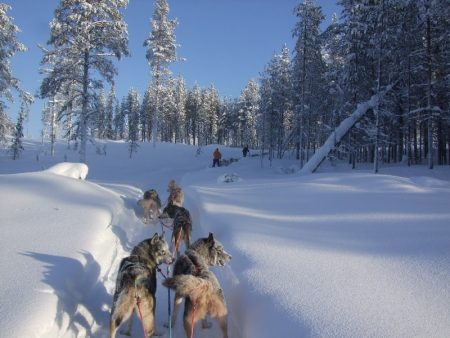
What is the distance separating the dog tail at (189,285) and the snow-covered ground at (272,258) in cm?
78

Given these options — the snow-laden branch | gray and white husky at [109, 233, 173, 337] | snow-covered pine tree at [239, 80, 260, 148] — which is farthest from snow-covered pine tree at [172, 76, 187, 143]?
gray and white husky at [109, 233, 173, 337]

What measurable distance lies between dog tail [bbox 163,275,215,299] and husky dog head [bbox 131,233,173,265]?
182cm

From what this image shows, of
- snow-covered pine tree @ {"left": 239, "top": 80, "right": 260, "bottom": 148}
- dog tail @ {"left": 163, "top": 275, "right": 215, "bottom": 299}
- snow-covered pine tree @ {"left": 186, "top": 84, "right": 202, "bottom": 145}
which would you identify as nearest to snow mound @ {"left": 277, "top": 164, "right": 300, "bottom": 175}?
dog tail @ {"left": 163, "top": 275, "right": 215, "bottom": 299}

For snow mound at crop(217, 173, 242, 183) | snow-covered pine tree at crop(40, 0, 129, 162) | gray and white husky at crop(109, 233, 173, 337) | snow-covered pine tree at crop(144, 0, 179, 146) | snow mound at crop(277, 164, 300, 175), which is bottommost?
gray and white husky at crop(109, 233, 173, 337)

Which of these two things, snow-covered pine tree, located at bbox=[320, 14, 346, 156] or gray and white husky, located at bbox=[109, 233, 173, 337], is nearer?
gray and white husky, located at bbox=[109, 233, 173, 337]

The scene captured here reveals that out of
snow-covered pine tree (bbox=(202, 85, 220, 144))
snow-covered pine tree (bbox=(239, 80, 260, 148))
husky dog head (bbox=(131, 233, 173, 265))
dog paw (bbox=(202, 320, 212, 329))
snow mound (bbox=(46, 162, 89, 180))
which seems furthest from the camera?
snow-covered pine tree (bbox=(202, 85, 220, 144))

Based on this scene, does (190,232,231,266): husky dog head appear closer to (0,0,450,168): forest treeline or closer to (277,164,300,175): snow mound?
(0,0,450,168): forest treeline

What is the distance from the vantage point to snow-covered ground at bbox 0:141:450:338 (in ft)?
13.9

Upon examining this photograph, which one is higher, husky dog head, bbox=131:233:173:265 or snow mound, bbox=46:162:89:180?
snow mound, bbox=46:162:89:180

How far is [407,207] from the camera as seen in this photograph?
8.84 metres

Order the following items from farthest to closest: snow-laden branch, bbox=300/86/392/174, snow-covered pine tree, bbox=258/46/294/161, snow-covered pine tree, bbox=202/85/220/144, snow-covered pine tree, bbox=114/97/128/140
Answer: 1. snow-covered pine tree, bbox=114/97/128/140
2. snow-covered pine tree, bbox=202/85/220/144
3. snow-covered pine tree, bbox=258/46/294/161
4. snow-laden branch, bbox=300/86/392/174

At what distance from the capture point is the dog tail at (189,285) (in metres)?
4.27

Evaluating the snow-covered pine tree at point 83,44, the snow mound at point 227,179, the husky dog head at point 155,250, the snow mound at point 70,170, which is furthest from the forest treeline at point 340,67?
the husky dog head at point 155,250

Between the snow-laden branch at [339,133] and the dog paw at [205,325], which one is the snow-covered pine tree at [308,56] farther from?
the dog paw at [205,325]
